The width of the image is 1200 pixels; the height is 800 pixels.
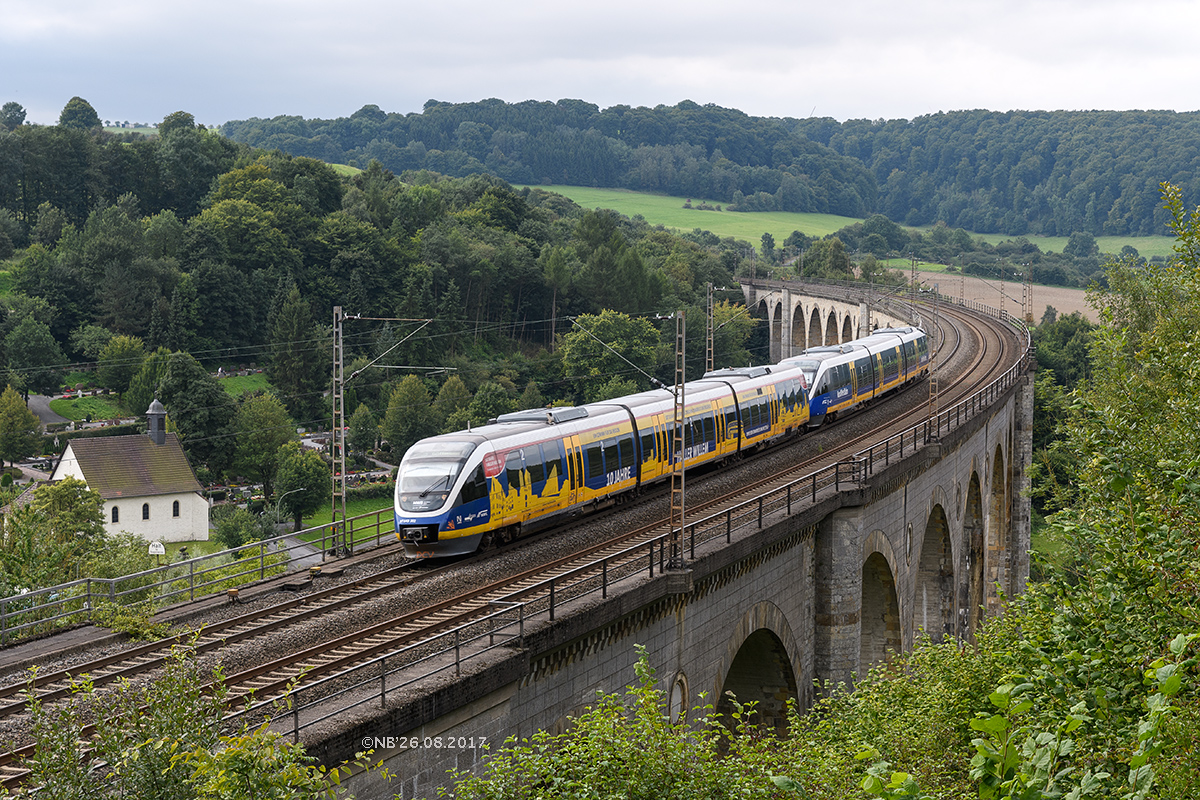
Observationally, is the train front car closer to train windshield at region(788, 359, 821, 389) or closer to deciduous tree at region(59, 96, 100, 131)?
train windshield at region(788, 359, 821, 389)

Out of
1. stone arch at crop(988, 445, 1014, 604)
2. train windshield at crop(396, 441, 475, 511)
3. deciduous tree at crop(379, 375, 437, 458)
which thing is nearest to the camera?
train windshield at crop(396, 441, 475, 511)

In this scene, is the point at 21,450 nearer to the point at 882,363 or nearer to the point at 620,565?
the point at 882,363

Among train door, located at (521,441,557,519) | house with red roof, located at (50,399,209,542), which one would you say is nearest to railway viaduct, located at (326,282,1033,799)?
train door, located at (521,441,557,519)

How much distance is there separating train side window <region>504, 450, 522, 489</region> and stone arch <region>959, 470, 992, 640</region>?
26.9 meters

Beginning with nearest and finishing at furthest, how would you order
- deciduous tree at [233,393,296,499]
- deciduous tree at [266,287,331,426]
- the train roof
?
the train roof → deciduous tree at [233,393,296,499] → deciduous tree at [266,287,331,426]

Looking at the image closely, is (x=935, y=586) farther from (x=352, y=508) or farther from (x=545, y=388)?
(x=545, y=388)

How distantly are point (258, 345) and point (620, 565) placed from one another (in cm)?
9659

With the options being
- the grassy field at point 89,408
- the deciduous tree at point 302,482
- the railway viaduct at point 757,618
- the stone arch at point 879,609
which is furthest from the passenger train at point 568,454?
the grassy field at point 89,408

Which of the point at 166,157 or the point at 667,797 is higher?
the point at 166,157

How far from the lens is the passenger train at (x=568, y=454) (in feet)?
84.7

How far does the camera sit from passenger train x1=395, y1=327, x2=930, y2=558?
25.8m

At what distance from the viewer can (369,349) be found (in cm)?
11319

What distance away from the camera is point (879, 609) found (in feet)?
119

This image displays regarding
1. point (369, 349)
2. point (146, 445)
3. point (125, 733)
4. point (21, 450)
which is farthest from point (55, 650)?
point (369, 349)
